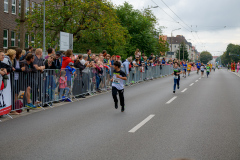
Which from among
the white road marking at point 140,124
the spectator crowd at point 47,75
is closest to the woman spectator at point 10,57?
the spectator crowd at point 47,75

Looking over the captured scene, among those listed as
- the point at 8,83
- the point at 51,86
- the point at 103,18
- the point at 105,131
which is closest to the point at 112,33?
the point at 103,18

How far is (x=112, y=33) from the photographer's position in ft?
107

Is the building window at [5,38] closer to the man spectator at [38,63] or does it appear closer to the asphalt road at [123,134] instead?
the man spectator at [38,63]

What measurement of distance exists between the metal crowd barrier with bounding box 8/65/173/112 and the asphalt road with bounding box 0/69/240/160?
0.69 meters

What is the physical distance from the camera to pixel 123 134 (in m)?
6.69

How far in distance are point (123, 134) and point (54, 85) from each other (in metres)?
5.53

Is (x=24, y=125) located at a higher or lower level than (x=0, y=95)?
lower

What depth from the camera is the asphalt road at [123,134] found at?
5250 millimetres

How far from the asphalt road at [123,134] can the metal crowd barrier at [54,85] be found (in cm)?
69

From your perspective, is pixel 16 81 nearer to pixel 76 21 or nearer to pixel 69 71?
pixel 69 71

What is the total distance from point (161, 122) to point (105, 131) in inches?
68.8

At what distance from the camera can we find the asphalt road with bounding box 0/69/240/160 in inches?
207

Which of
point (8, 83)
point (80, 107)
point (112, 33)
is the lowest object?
point (80, 107)

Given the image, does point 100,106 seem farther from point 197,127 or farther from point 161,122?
point 197,127
